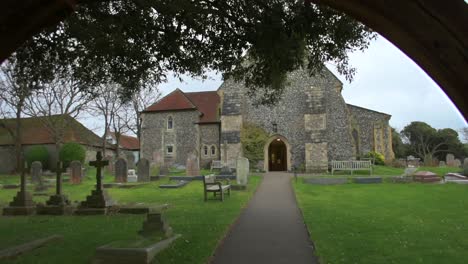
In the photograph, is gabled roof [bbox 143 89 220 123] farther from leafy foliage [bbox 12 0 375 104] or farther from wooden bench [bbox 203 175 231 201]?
leafy foliage [bbox 12 0 375 104]

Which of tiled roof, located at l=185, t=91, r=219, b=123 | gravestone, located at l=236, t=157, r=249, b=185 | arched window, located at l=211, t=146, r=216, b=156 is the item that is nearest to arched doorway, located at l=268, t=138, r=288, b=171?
arched window, located at l=211, t=146, r=216, b=156

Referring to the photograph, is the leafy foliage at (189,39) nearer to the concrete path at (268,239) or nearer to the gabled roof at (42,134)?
the concrete path at (268,239)

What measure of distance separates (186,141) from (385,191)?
73.8 feet

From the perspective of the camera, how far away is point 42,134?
138 ft

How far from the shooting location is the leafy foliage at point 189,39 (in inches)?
289

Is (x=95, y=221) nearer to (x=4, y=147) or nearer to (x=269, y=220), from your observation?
(x=269, y=220)

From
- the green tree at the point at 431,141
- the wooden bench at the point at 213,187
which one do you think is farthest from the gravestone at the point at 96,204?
the green tree at the point at 431,141

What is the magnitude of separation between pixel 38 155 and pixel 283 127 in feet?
76.2

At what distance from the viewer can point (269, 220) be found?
35.6 feet

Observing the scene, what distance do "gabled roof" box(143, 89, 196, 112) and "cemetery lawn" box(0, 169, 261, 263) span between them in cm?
2263

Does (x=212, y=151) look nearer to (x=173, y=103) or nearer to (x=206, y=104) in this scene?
(x=206, y=104)

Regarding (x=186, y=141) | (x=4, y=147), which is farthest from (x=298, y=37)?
(x=4, y=147)

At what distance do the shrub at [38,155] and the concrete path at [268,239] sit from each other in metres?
30.0

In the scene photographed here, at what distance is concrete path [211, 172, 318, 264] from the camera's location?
6883 mm
